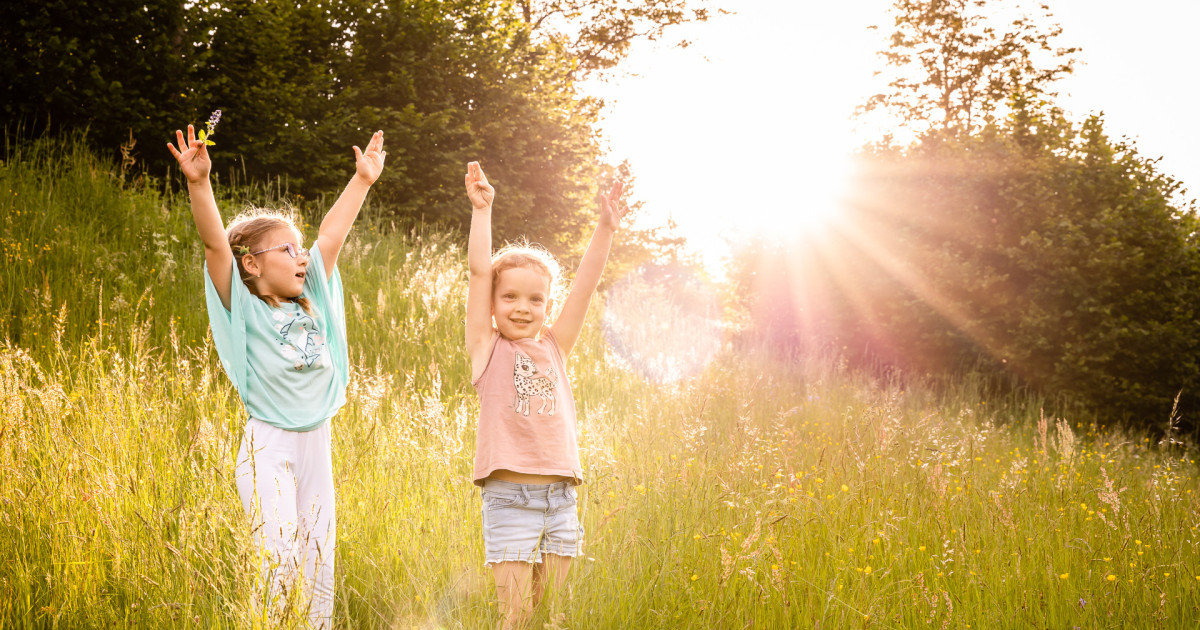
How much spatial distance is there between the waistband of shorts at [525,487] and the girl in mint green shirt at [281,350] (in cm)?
51

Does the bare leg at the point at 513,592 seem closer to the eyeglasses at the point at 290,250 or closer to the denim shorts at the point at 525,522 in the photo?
the denim shorts at the point at 525,522

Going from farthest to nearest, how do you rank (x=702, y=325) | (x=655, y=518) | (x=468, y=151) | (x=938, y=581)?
(x=468, y=151)
(x=702, y=325)
(x=655, y=518)
(x=938, y=581)

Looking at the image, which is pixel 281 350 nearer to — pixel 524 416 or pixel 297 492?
pixel 297 492

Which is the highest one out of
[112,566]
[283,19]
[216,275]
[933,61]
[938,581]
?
[933,61]

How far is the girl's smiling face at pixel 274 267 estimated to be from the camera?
8.39 ft

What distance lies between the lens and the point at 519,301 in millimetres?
2521

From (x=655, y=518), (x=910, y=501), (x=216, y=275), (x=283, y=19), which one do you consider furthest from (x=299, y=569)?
(x=283, y=19)

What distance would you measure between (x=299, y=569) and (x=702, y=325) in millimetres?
9272

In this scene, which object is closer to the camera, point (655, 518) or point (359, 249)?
point (655, 518)

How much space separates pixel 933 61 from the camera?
788 inches

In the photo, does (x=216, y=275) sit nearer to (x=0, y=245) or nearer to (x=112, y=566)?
(x=112, y=566)

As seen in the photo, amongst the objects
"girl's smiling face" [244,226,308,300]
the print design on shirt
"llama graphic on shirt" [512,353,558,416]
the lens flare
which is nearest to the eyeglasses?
"girl's smiling face" [244,226,308,300]

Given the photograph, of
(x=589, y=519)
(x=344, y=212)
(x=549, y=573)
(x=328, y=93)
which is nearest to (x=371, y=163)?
(x=344, y=212)

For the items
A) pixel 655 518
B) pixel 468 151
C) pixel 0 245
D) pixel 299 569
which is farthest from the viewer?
pixel 468 151
